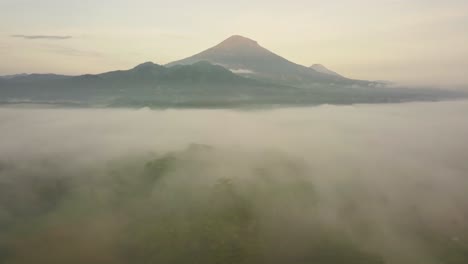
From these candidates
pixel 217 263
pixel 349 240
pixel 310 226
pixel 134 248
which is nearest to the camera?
pixel 217 263

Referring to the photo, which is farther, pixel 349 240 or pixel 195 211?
pixel 195 211

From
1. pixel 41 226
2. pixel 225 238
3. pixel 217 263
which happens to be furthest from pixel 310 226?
pixel 41 226

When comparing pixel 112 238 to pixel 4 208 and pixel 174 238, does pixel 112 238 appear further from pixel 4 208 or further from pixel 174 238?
pixel 4 208

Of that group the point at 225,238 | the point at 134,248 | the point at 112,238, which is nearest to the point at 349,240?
the point at 225,238

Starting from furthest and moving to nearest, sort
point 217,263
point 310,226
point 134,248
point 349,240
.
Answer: point 310,226 < point 349,240 < point 134,248 < point 217,263

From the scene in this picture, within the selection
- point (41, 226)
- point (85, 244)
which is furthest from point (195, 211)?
point (41, 226)

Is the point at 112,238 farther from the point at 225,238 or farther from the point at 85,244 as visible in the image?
the point at 225,238

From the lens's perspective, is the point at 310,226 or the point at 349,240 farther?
the point at 310,226

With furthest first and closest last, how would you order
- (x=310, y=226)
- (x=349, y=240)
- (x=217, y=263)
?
(x=310, y=226) < (x=349, y=240) < (x=217, y=263)

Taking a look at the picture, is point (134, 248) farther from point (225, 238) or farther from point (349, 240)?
point (349, 240)
